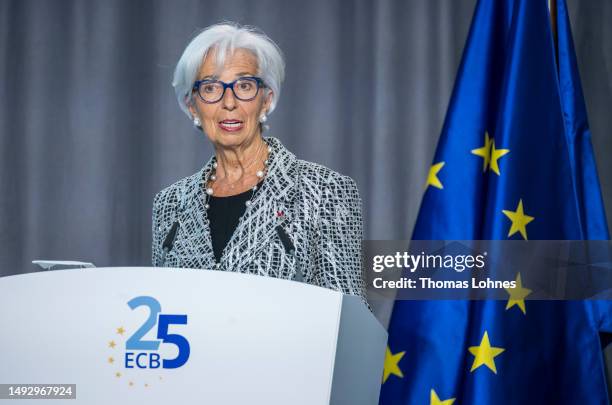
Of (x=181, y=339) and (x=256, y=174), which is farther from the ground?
(x=256, y=174)

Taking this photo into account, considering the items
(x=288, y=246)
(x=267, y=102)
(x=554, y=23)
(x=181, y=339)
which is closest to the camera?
(x=181, y=339)

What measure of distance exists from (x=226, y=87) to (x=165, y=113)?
24.7 inches

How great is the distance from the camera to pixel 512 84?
79.0 inches

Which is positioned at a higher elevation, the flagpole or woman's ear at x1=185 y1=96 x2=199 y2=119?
the flagpole

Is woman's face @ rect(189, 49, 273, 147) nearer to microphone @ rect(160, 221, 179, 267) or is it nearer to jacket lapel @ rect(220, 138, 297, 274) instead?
jacket lapel @ rect(220, 138, 297, 274)

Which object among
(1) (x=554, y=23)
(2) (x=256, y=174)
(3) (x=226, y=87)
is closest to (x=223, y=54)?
(3) (x=226, y=87)

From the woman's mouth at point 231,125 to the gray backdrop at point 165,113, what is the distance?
0.56 meters

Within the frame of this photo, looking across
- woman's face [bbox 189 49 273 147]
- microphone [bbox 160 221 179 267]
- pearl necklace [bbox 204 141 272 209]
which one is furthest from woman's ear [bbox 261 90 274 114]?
microphone [bbox 160 221 179 267]

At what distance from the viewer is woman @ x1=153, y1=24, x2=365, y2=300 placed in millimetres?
1703

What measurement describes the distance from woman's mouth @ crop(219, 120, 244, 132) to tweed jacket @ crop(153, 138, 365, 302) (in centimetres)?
10

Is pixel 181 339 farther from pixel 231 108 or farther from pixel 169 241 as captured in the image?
pixel 231 108

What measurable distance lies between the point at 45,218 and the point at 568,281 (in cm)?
160

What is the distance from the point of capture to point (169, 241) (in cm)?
182

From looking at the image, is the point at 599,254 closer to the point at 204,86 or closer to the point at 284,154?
the point at 284,154
